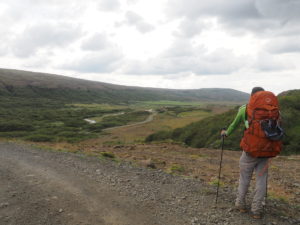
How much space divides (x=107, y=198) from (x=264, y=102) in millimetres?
4429

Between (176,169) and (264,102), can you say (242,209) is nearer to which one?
(264,102)

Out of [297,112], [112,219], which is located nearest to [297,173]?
[112,219]

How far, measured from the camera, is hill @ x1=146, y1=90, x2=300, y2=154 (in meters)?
17.5

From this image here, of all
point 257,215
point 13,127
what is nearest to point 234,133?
point 257,215

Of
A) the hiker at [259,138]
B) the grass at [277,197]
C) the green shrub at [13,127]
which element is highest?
the hiker at [259,138]

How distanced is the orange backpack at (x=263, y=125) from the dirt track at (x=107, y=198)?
1535 millimetres

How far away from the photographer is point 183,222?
19.2ft

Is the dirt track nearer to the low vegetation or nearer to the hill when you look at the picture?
the hill

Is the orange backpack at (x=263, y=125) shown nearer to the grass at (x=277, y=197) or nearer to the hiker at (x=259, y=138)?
the hiker at (x=259, y=138)

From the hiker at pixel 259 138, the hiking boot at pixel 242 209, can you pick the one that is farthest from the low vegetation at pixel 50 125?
the hiker at pixel 259 138

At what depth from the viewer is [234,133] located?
68.1 ft

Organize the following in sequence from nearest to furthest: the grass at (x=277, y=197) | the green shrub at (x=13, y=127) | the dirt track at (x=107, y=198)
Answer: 1. the dirt track at (x=107, y=198)
2. the grass at (x=277, y=197)
3. the green shrub at (x=13, y=127)

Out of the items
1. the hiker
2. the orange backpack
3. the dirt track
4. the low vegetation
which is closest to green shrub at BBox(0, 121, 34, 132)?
the low vegetation

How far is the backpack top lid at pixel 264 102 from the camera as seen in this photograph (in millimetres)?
5713
